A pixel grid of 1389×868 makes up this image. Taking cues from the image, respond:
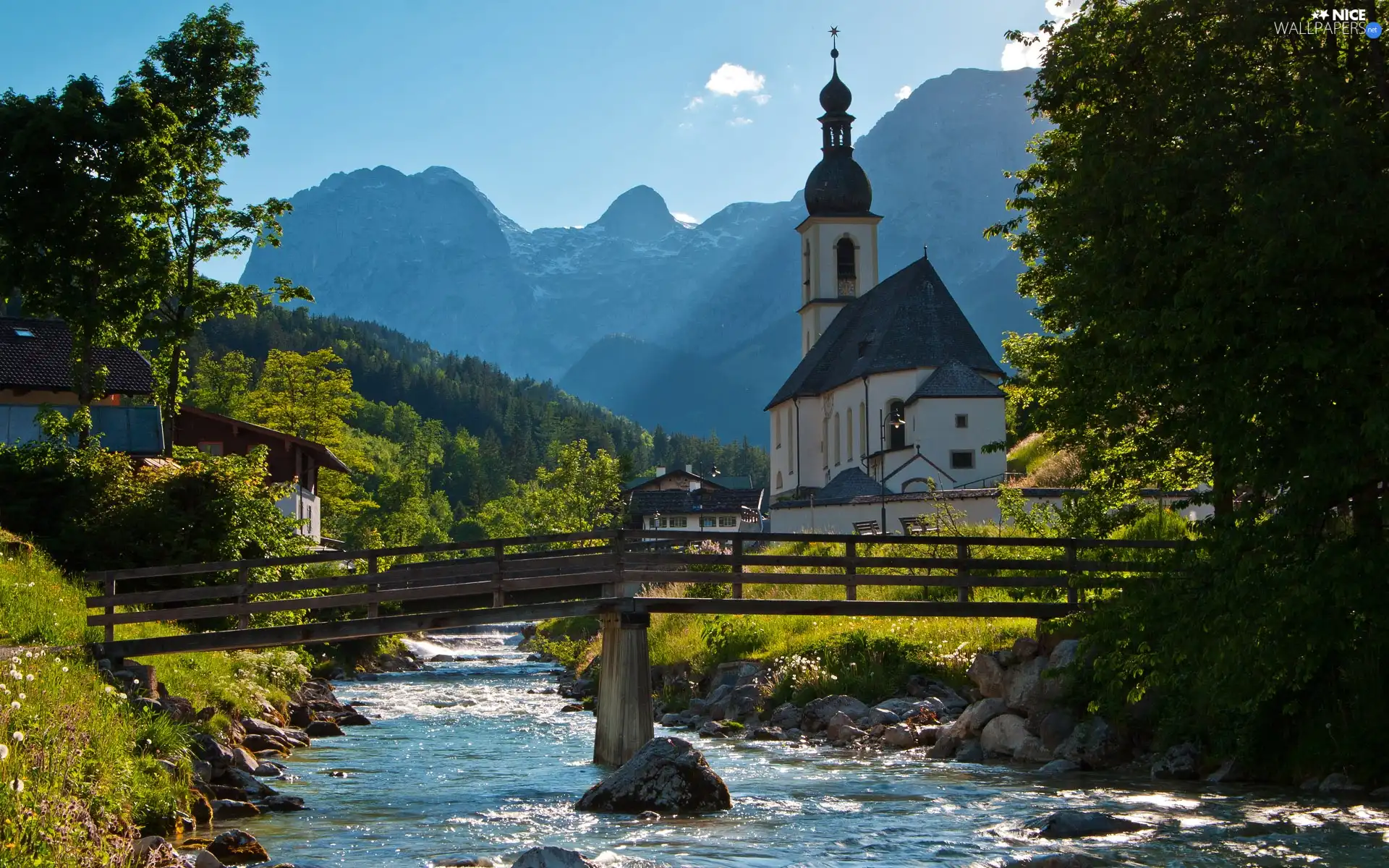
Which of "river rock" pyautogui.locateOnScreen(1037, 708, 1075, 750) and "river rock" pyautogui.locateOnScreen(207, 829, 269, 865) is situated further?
"river rock" pyautogui.locateOnScreen(1037, 708, 1075, 750)

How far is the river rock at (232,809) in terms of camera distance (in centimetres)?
1625

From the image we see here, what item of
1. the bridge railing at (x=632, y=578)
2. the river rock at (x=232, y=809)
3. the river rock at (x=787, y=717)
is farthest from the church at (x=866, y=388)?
the river rock at (x=232, y=809)

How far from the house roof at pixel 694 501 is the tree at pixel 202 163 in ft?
230

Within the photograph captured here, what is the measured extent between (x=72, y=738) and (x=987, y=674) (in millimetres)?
15519

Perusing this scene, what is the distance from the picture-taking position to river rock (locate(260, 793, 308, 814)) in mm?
16922

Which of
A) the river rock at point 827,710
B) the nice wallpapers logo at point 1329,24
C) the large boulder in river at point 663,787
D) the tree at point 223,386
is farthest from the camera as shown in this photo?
the tree at point 223,386

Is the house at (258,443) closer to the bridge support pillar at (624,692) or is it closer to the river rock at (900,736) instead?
the bridge support pillar at (624,692)

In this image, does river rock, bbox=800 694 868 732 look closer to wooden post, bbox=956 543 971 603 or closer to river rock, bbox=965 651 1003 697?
river rock, bbox=965 651 1003 697

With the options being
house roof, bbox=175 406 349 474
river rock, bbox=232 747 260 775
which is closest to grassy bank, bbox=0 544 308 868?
river rock, bbox=232 747 260 775

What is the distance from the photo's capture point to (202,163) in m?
33.4

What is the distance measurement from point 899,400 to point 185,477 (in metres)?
42.7

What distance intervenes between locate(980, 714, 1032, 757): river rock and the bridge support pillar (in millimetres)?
5364

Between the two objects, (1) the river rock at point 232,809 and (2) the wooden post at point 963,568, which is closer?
(1) the river rock at point 232,809

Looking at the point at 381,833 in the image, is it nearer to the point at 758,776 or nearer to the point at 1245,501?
the point at 758,776
